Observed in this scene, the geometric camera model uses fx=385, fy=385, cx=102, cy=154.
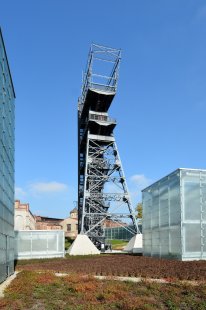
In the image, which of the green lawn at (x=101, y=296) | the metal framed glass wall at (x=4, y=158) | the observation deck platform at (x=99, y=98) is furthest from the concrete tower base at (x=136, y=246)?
the green lawn at (x=101, y=296)

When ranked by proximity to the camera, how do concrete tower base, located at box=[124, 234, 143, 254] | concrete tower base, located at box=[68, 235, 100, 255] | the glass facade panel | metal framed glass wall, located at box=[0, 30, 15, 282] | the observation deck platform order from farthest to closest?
1. the observation deck platform
2. concrete tower base, located at box=[124, 234, 143, 254]
3. concrete tower base, located at box=[68, 235, 100, 255]
4. the glass facade panel
5. metal framed glass wall, located at box=[0, 30, 15, 282]

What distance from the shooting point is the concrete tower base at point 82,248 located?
5150 centimetres

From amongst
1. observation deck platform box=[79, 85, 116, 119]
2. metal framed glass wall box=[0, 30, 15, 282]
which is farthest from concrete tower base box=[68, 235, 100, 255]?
metal framed glass wall box=[0, 30, 15, 282]

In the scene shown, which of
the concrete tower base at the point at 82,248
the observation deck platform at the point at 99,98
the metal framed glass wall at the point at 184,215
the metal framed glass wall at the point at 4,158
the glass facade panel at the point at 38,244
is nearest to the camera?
the metal framed glass wall at the point at 4,158

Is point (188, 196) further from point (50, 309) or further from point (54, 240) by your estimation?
point (50, 309)

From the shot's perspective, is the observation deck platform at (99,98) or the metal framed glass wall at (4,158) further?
the observation deck platform at (99,98)

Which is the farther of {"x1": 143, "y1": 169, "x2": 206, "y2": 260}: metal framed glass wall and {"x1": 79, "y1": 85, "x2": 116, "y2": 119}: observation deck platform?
{"x1": 79, "y1": 85, "x2": 116, "y2": 119}: observation deck platform

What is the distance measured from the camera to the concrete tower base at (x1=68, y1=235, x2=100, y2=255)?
51.5m

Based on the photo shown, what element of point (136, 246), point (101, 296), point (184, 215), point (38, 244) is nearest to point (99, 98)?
point (136, 246)

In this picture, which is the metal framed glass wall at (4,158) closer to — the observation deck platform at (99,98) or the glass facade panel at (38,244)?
the glass facade panel at (38,244)

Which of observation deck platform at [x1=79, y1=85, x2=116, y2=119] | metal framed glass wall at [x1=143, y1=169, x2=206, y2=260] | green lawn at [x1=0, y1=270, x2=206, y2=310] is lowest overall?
green lawn at [x1=0, y1=270, x2=206, y2=310]

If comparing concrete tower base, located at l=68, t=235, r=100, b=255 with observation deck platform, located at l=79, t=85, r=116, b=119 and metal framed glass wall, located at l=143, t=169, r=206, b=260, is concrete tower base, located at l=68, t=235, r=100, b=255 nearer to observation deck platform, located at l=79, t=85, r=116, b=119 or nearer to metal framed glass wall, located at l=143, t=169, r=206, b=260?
metal framed glass wall, located at l=143, t=169, r=206, b=260

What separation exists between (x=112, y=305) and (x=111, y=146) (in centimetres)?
5582

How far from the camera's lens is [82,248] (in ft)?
172
